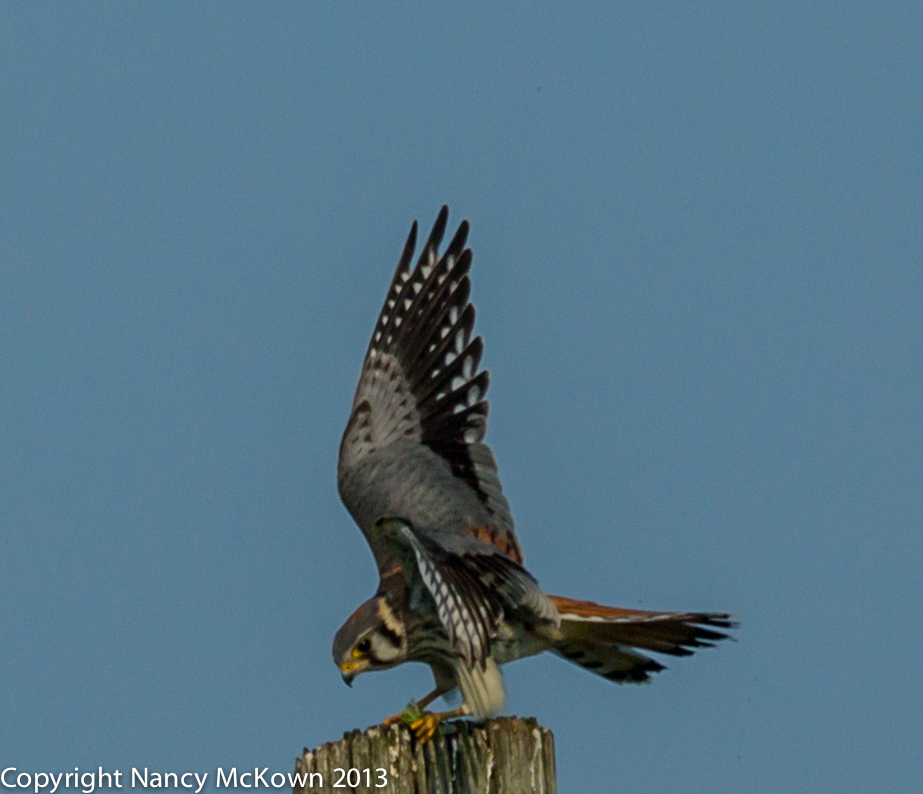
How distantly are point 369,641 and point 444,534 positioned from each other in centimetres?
50

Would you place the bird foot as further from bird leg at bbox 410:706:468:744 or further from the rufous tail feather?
the rufous tail feather

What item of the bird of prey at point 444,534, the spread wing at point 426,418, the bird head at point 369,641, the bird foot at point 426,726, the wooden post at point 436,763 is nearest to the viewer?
the wooden post at point 436,763

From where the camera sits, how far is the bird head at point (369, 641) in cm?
578

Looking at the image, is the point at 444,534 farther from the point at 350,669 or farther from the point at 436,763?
the point at 436,763

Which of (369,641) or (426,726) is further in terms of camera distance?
(369,641)

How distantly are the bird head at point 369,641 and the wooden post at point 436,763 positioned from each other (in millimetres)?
1581

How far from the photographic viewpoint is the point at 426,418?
22.9 feet

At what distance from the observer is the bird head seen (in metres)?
5.78

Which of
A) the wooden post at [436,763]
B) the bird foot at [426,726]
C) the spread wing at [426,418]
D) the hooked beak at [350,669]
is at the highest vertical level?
the spread wing at [426,418]

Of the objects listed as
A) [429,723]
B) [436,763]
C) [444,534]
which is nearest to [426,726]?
[429,723]

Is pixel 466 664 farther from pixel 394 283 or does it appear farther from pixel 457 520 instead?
pixel 394 283

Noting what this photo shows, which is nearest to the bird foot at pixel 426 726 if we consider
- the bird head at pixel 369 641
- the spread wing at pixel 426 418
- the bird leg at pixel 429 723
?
the bird leg at pixel 429 723

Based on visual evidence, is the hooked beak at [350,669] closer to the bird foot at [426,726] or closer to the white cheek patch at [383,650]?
the white cheek patch at [383,650]

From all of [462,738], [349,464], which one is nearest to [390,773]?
[462,738]
